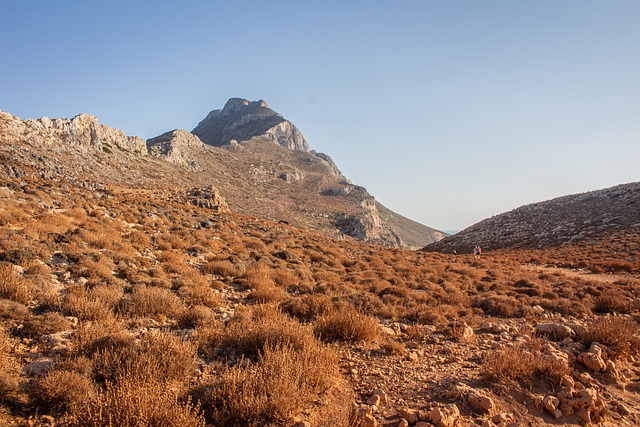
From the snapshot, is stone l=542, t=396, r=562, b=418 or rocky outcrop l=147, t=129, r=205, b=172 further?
rocky outcrop l=147, t=129, r=205, b=172

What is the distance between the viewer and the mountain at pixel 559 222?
33.9m

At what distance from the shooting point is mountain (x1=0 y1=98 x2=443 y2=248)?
3747cm

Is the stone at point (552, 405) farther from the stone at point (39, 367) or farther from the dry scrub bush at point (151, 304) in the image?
the dry scrub bush at point (151, 304)

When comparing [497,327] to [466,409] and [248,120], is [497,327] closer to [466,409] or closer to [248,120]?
[466,409]

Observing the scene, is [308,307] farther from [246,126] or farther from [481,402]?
[246,126]

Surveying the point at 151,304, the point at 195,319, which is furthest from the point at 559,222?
the point at 151,304

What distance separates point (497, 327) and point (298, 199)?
2869 inches

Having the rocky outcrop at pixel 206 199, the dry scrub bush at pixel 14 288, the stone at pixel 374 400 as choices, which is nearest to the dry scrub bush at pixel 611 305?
the stone at pixel 374 400

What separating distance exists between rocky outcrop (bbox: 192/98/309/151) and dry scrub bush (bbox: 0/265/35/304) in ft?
436

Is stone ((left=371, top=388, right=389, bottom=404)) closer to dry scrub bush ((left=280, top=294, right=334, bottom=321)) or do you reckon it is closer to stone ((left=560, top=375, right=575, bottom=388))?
stone ((left=560, top=375, right=575, bottom=388))

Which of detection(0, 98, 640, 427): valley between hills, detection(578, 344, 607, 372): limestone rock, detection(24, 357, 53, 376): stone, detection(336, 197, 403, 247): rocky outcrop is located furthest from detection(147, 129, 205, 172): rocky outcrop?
detection(578, 344, 607, 372): limestone rock

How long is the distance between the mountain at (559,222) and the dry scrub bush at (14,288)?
40.4 meters

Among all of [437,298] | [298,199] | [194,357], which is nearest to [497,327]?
[437,298]

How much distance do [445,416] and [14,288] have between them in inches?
320
